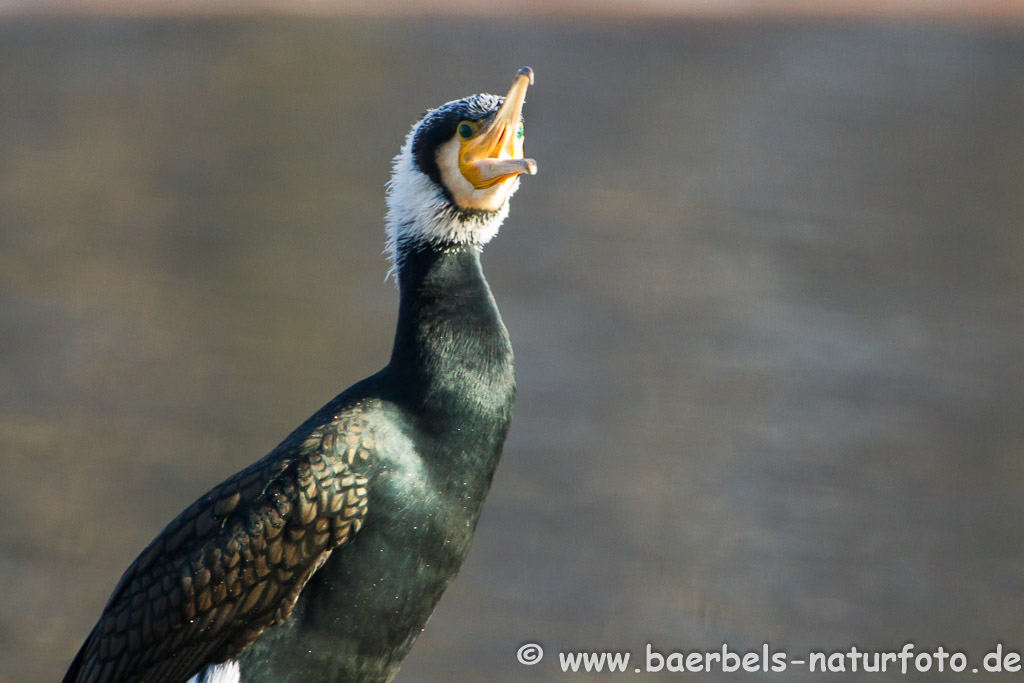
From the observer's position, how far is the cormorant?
2.66 meters

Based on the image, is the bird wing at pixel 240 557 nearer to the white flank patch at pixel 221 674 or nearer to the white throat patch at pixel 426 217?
the white flank patch at pixel 221 674

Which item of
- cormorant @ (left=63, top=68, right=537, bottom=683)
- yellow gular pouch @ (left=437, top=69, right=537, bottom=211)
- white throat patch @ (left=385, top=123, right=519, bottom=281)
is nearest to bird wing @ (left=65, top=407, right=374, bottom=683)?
cormorant @ (left=63, top=68, right=537, bottom=683)

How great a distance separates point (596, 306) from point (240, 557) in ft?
17.1

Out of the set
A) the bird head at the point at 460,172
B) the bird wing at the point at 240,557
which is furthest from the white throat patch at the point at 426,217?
the bird wing at the point at 240,557

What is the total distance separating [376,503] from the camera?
104 inches

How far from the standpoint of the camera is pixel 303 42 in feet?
38.1

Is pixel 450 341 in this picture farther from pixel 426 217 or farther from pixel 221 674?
pixel 221 674

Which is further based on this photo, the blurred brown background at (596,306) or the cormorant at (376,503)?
the blurred brown background at (596,306)

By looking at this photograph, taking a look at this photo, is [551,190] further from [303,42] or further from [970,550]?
[970,550]

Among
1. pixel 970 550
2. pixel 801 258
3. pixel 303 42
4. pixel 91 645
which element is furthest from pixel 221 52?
pixel 91 645
